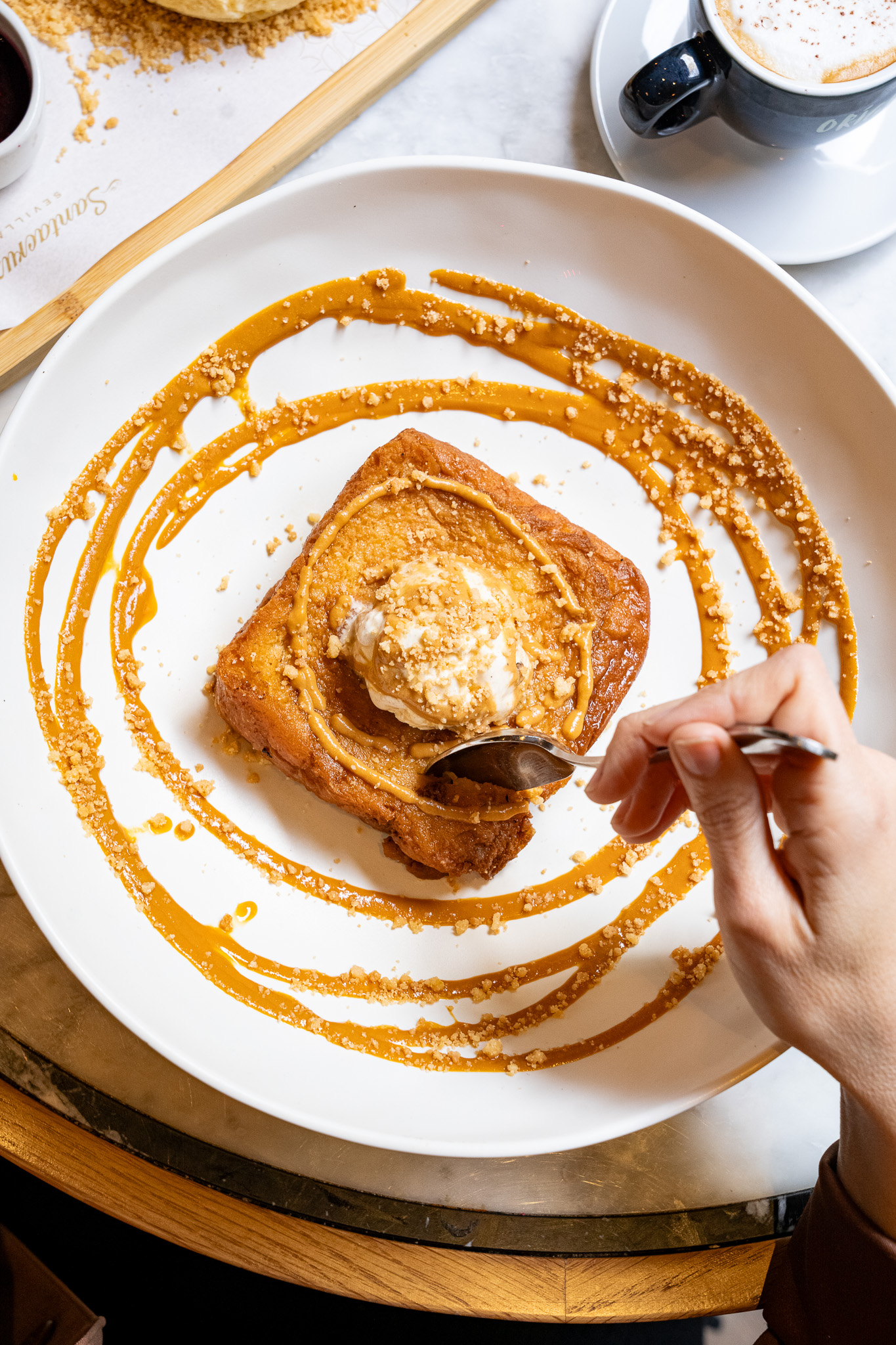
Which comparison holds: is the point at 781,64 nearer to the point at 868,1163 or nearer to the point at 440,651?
the point at 440,651

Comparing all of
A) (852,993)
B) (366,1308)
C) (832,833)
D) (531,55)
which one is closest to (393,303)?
(531,55)

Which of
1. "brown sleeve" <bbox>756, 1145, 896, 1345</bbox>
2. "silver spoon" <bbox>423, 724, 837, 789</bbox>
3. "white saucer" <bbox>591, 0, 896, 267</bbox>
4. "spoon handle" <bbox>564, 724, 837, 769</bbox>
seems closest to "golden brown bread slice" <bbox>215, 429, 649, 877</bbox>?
"silver spoon" <bbox>423, 724, 837, 789</bbox>

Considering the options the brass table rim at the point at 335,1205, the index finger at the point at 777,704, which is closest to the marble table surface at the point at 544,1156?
the brass table rim at the point at 335,1205

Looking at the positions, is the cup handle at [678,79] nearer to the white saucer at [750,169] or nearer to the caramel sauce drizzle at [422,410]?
the white saucer at [750,169]

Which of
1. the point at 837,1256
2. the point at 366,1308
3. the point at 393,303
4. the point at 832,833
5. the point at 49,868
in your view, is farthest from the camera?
the point at 366,1308

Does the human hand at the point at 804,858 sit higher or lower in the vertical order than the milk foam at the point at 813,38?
lower

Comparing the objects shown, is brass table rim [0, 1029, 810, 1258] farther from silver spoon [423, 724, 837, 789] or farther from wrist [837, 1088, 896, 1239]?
silver spoon [423, 724, 837, 789]

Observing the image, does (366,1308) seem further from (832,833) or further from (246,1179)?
(832,833)
